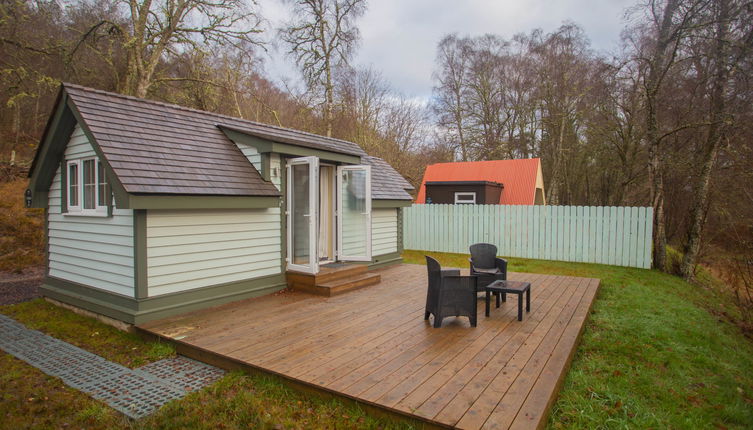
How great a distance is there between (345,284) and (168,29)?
11.6m

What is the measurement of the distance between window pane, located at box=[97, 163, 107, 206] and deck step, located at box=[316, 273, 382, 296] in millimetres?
3359

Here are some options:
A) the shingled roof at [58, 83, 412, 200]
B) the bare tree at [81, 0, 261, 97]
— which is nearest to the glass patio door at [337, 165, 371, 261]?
the shingled roof at [58, 83, 412, 200]

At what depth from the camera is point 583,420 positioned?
299 cm

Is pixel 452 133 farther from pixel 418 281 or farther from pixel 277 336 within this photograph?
pixel 277 336

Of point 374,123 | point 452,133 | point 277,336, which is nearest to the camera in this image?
point 277,336

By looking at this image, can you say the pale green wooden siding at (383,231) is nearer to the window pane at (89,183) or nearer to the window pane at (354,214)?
the window pane at (354,214)

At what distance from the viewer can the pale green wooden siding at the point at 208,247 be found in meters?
5.12

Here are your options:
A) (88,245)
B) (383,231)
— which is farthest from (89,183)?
(383,231)

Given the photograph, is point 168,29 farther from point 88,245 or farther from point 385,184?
point 88,245

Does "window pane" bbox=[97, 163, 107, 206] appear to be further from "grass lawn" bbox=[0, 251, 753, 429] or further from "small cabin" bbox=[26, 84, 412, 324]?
"grass lawn" bbox=[0, 251, 753, 429]

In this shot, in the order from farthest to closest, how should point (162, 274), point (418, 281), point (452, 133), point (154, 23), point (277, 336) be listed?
point (452, 133) → point (154, 23) → point (418, 281) → point (162, 274) → point (277, 336)

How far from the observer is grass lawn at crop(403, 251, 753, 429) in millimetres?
3160

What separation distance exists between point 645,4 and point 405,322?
10.7 metres

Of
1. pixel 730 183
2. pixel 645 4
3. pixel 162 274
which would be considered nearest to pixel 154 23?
pixel 162 274
